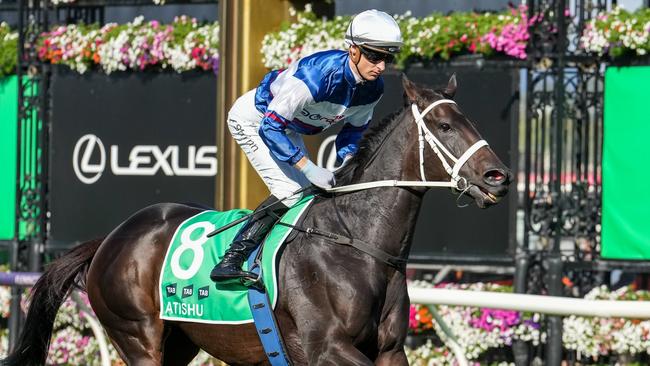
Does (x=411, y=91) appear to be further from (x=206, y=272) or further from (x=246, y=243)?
(x=206, y=272)

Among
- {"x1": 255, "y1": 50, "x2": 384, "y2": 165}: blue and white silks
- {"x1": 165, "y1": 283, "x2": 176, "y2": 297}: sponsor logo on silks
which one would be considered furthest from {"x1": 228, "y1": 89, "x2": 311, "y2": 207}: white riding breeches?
{"x1": 165, "y1": 283, "x2": 176, "y2": 297}: sponsor logo on silks

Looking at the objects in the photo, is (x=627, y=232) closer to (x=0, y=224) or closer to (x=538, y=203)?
(x=538, y=203)

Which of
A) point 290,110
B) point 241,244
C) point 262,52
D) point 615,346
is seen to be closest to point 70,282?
point 241,244

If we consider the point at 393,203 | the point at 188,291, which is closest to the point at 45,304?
the point at 188,291

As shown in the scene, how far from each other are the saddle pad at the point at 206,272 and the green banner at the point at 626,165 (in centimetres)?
295

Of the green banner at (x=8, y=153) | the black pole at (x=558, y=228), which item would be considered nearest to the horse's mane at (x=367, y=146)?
the black pole at (x=558, y=228)

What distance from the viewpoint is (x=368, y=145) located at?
4680mm

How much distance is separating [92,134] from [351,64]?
168 inches

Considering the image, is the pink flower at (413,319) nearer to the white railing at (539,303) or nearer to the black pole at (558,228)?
the black pole at (558,228)

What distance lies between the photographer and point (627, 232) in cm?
711

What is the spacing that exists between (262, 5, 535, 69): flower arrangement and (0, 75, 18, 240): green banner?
2.15 m

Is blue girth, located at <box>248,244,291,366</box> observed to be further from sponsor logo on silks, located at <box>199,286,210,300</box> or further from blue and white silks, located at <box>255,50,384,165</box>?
blue and white silks, located at <box>255,50,384,165</box>

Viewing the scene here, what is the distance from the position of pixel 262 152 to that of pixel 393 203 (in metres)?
0.72

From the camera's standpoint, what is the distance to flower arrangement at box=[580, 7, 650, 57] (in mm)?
7004
